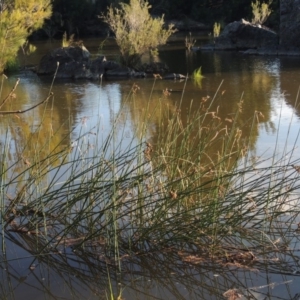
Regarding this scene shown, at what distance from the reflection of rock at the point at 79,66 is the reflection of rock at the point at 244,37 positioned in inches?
230

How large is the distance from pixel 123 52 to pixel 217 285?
9869 mm

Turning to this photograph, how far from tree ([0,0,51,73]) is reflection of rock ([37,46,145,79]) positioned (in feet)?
2.54

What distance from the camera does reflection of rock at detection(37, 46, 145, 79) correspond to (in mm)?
11766

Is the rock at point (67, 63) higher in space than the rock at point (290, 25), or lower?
lower

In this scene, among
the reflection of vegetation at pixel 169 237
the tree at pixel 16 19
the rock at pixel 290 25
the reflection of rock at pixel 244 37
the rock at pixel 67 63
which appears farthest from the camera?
the reflection of rock at pixel 244 37

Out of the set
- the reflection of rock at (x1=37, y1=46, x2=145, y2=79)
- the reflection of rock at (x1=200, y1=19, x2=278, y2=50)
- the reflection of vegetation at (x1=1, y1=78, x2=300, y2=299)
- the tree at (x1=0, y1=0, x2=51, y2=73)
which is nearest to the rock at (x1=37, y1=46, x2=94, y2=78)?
the reflection of rock at (x1=37, y1=46, x2=145, y2=79)

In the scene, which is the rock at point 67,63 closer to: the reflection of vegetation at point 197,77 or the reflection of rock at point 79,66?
the reflection of rock at point 79,66

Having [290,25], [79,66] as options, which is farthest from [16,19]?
[290,25]

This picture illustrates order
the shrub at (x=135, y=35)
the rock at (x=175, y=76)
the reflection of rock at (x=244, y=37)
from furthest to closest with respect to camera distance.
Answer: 1. the reflection of rock at (x=244, y=37)
2. the shrub at (x=135, y=35)
3. the rock at (x=175, y=76)

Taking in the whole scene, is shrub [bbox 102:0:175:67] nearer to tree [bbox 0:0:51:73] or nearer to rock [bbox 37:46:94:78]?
rock [bbox 37:46:94:78]

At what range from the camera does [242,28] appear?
1755 centimetres

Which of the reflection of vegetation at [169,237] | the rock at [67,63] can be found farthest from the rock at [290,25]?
the reflection of vegetation at [169,237]

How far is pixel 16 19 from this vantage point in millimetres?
11727

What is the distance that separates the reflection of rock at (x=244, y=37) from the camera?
16.6m
